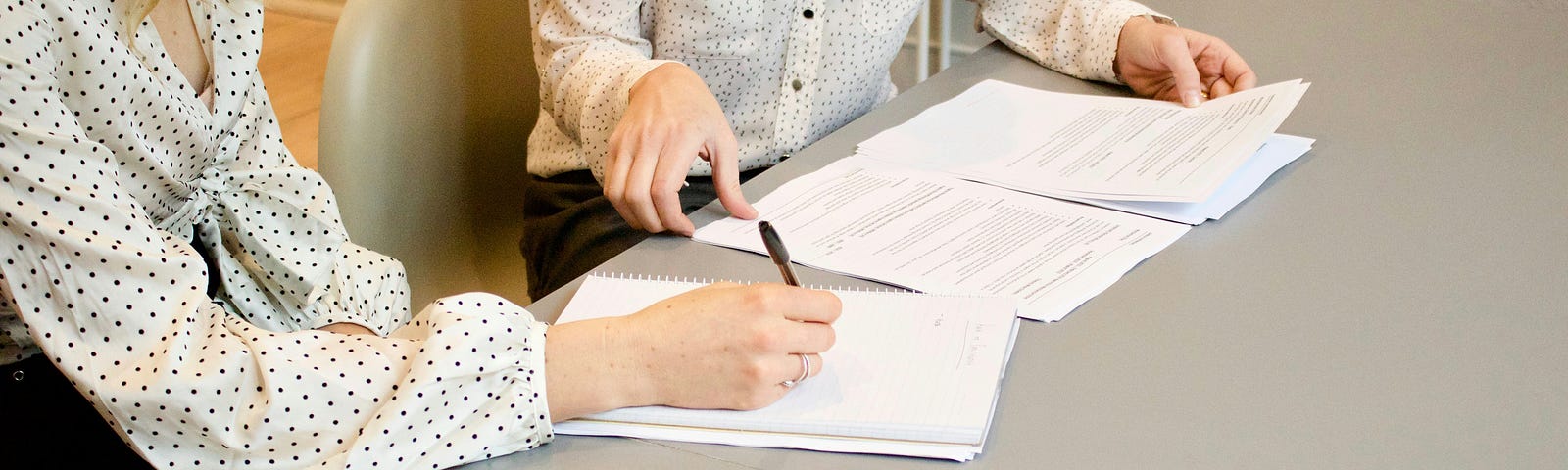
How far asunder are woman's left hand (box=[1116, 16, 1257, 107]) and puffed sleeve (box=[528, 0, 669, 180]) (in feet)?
1.55

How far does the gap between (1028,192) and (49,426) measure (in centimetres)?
70

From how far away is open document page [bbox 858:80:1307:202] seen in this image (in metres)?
0.96

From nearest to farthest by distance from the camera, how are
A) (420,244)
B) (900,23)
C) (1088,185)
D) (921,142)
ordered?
(1088,185) < (921,142) < (420,244) < (900,23)

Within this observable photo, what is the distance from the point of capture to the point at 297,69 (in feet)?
12.1

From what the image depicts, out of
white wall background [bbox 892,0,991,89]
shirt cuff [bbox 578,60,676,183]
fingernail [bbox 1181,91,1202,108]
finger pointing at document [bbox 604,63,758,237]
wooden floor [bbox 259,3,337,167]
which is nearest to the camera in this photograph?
finger pointing at document [bbox 604,63,758,237]

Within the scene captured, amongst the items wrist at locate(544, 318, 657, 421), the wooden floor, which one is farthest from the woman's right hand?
the wooden floor

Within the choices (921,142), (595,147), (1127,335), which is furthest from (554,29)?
(1127,335)

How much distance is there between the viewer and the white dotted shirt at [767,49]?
3.80ft

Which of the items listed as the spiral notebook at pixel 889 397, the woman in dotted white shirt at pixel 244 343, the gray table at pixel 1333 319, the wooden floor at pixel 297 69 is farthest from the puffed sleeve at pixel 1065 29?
the wooden floor at pixel 297 69

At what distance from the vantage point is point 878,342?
729mm

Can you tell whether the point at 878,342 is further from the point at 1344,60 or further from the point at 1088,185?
the point at 1344,60

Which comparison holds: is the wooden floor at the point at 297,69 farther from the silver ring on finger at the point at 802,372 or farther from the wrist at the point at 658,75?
the silver ring on finger at the point at 802,372

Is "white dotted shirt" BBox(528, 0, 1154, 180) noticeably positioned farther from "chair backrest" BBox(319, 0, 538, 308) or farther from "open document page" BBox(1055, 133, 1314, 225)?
"open document page" BBox(1055, 133, 1314, 225)

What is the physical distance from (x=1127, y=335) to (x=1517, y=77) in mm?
673
